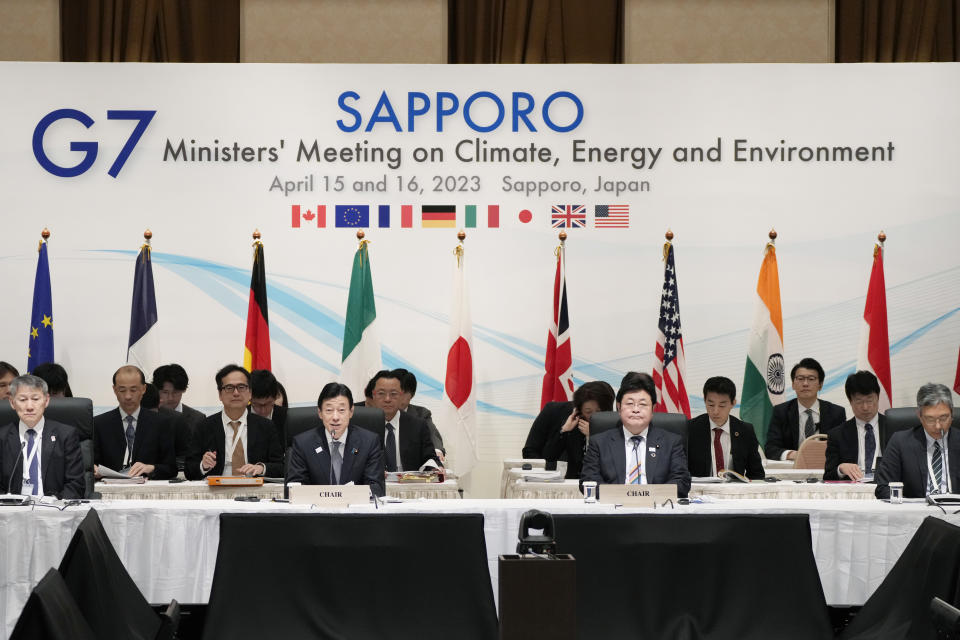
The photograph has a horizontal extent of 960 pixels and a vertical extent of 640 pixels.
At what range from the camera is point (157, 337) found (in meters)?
8.26

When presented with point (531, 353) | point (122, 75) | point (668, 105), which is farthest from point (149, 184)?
point (668, 105)

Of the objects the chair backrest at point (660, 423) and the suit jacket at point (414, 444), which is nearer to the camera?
the chair backrest at point (660, 423)

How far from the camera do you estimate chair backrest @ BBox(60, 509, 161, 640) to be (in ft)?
12.3

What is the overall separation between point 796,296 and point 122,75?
16.4ft

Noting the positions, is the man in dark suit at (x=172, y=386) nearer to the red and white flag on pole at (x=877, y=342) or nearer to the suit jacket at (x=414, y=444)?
the suit jacket at (x=414, y=444)

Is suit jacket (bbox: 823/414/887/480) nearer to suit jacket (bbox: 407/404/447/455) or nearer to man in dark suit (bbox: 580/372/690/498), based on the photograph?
man in dark suit (bbox: 580/372/690/498)

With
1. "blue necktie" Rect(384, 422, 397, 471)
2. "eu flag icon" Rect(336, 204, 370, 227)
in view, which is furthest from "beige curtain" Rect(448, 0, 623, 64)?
"blue necktie" Rect(384, 422, 397, 471)

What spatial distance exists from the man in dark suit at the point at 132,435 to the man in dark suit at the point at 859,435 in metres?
3.80

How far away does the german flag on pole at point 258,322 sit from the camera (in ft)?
27.1

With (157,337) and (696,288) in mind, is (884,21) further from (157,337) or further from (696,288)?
(157,337)


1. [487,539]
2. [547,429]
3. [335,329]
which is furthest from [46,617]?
[335,329]

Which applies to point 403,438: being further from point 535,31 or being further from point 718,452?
point 535,31

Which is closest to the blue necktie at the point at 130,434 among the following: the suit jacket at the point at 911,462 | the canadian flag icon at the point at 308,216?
the canadian flag icon at the point at 308,216

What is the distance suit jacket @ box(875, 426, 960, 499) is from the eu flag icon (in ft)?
13.5
